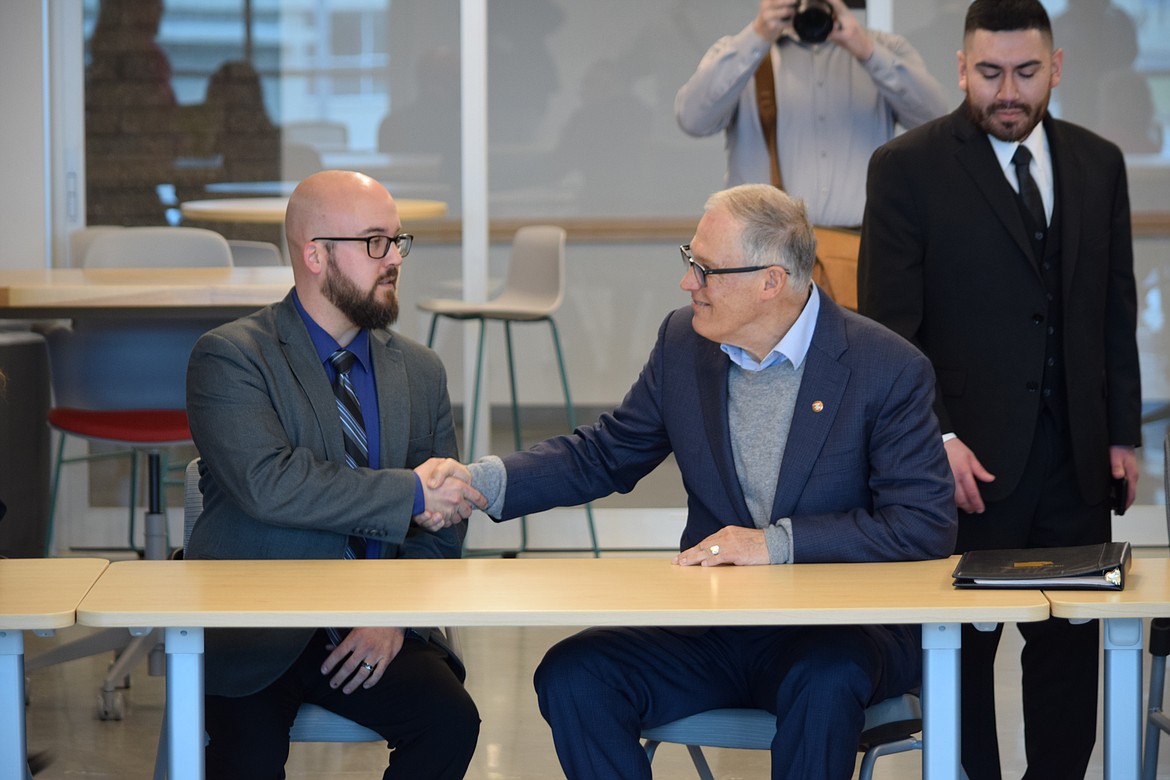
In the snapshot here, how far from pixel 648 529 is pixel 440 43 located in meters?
1.98

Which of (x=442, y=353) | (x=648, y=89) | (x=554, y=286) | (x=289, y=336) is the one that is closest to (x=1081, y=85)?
(x=648, y=89)

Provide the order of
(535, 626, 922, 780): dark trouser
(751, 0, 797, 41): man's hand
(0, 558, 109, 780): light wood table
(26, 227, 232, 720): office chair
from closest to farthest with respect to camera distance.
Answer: (0, 558, 109, 780): light wood table, (535, 626, 922, 780): dark trouser, (751, 0, 797, 41): man's hand, (26, 227, 232, 720): office chair

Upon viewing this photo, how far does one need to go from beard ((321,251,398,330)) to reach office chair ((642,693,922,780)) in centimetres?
96

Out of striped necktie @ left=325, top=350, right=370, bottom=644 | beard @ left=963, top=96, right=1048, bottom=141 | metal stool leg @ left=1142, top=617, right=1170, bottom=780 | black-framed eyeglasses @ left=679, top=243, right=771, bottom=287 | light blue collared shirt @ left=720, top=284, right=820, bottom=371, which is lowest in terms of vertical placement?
metal stool leg @ left=1142, top=617, right=1170, bottom=780

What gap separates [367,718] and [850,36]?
2.45 m

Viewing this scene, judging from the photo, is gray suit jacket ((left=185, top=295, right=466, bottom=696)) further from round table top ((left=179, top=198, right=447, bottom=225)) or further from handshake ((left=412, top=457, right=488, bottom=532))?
round table top ((left=179, top=198, right=447, bottom=225))

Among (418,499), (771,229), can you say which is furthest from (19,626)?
(771,229)

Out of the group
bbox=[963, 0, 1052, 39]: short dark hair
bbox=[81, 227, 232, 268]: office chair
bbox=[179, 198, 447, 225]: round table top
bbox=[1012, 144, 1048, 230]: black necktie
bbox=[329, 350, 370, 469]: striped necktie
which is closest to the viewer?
bbox=[329, 350, 370, 469]: striped necktie

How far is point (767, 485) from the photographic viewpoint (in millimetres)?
2713

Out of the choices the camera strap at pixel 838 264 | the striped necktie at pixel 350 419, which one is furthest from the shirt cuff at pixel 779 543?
the camera strap at pixel 838 264

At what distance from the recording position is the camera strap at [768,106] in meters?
4.33

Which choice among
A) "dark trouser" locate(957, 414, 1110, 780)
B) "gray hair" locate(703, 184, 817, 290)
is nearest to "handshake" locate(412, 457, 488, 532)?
"gray hair" locate(703, 184, 817, 290)

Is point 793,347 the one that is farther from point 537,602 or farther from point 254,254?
point 254,254

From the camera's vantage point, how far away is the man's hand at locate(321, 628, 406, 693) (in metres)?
2.64
